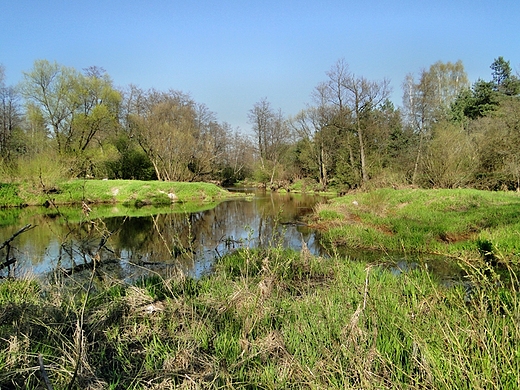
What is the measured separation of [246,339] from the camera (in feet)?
9.88

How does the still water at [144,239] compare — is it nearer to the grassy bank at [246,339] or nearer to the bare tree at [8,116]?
the grassy bank at [246,339]

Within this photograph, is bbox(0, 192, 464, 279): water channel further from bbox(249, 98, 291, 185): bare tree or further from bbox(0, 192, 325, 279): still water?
bbox(249, 98, 291, 185): bare tree

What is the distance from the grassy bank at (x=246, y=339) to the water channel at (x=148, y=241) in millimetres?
757

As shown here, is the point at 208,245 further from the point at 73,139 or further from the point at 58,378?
the point at 73,139

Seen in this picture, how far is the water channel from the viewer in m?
5.71

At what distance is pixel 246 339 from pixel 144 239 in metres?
9.30

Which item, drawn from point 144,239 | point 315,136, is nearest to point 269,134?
point 315,136

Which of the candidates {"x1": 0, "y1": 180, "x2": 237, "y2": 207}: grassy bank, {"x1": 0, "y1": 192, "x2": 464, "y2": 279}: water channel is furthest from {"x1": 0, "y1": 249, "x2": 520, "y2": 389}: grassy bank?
{"x1": 0, "y1": 180, "x2": 237, "y2": 207}: grassy bank

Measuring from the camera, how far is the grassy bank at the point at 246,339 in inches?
86.6

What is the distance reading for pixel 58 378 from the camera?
2.53 meters

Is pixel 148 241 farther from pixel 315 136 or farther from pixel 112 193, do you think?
pixel 315 136

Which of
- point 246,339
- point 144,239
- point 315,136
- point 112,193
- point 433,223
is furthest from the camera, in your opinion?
point 315,136

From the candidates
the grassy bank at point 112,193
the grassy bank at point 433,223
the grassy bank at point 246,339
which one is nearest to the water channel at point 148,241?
the grassy bank at point 246,339

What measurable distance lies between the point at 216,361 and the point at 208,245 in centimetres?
745
